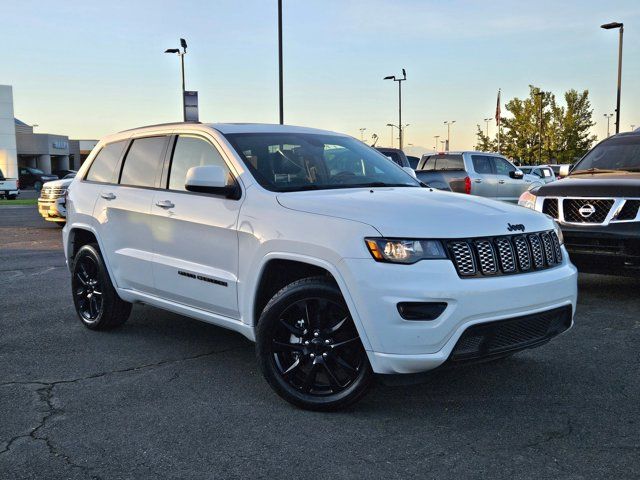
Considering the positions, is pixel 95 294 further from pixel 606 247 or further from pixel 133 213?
pixel 606 247

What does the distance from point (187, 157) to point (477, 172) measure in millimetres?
13165

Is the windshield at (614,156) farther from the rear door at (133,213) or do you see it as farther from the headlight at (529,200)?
the rear door at (133,213)

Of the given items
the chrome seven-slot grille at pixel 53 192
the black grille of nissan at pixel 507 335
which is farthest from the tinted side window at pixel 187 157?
the chrome seven-slot grille at pixel 53 192

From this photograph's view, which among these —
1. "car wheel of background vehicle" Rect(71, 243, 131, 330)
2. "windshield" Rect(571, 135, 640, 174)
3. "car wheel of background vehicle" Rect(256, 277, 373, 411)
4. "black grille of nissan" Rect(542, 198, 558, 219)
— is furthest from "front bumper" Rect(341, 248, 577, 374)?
"windshield" Rect(571, 135, 640, 174)

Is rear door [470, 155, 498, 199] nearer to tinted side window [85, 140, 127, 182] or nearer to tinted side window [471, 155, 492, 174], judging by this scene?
tinted side window [471, 155, 492, 174]

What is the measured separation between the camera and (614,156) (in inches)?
344

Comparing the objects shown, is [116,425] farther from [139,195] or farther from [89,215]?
[89,215]

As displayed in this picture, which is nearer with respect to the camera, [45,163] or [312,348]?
[312,348]

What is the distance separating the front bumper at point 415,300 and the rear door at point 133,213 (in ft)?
7.07

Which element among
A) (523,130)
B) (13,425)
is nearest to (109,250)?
(13,425)

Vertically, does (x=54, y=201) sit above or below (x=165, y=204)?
below

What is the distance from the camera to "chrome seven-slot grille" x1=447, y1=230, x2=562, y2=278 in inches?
152

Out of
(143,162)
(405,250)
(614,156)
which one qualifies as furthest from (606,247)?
(143,162)

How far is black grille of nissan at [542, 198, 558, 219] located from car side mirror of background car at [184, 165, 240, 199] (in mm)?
4103
